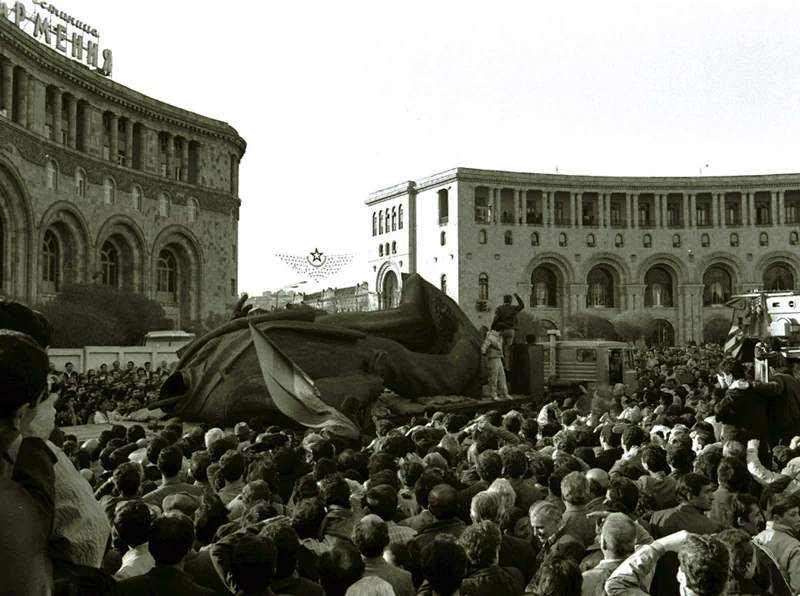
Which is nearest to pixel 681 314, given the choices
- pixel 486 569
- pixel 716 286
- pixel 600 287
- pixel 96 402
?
pixel 716 286

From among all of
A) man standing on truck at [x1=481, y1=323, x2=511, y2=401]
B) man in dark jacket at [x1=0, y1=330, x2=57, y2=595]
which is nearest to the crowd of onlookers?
man standing on truck at [x1=481, y1=323, x2=511, y2=401]

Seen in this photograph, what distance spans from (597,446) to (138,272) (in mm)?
40198

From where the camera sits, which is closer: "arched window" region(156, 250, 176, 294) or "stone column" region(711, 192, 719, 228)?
"arched window" region(156, 250, 176, 294)

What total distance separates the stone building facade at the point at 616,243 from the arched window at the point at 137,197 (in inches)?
1250

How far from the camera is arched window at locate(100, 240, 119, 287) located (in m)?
43.2

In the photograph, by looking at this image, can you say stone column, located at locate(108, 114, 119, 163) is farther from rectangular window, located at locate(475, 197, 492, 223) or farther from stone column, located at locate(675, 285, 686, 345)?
stone column, located at locate(675, 285, 686, 345)

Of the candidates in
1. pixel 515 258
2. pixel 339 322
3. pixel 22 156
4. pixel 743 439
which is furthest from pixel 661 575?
pixel 515 258

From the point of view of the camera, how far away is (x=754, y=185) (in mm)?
71750

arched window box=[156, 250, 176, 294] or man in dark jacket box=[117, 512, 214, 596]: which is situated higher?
arched window box=[156, 250, 176, 294]

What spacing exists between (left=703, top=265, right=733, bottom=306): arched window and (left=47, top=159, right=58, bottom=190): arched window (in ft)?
184

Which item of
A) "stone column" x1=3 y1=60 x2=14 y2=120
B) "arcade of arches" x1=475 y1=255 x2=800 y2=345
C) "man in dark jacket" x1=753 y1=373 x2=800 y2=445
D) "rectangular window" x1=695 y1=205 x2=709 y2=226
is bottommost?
"man in dark jacket" x1=753 y1=373 x2=800 y2=445

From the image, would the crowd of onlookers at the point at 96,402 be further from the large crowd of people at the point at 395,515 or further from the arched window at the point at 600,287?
the arched window at the point at 600,287

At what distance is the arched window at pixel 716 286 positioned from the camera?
235 ft

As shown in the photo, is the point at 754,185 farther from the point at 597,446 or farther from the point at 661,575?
the point at 661,575
